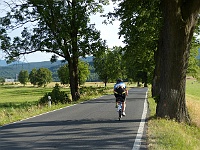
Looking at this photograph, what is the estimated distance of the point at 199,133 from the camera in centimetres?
1048

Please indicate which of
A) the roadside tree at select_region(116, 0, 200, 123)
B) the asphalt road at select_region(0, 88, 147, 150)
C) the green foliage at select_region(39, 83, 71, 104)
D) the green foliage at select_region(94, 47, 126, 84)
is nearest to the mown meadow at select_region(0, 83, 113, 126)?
the green foliage at select_region(39, 83, 71, 104)

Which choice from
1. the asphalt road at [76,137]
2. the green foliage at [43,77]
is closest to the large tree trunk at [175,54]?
the asphalt road at [76,137]

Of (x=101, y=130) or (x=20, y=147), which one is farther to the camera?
(x=101, y=130)

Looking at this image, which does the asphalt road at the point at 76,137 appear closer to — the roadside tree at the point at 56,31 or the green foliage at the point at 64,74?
the roadside tree at the point at 56,31

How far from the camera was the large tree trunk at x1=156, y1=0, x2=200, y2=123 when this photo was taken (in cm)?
1133

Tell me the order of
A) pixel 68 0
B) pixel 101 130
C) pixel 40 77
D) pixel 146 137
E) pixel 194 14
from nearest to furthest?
pixel 146 137, pixel 101 130, pixel 194 14, pixel 68 0, pixel 40 77

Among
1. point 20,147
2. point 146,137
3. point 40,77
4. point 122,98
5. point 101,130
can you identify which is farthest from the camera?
point 40,77

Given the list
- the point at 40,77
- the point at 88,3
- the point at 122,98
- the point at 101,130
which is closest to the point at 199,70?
the point at 88,3

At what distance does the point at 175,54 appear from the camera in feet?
37.8

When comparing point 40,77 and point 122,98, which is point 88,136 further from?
point 40,77

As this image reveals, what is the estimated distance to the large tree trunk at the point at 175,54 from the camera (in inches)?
446

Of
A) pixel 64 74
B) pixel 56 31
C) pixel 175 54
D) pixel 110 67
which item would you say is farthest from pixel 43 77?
pixel 175 54

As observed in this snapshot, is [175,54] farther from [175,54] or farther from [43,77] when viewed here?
[43,77]

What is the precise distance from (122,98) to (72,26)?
15222 millimetres
